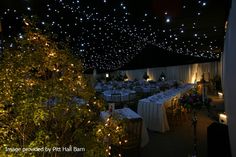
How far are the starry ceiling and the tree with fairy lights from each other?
9.16 ft

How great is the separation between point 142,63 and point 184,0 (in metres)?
10.7

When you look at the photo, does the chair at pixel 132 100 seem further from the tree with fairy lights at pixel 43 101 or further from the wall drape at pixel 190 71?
the tree with fairy lights at pixel 43 101

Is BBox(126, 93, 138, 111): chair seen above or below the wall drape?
below

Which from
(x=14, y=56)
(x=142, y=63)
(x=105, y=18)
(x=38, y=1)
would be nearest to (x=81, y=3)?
(x=105, y=18)

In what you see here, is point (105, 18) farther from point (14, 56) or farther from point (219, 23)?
point (14, 56)

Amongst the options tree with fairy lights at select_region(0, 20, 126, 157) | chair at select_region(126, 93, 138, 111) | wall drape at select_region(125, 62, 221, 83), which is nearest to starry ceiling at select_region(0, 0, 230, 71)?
chair at select_region(126, 93, 138, 111)

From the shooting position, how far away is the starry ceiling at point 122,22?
7.28 meters

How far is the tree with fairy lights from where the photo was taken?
2332 millimetres

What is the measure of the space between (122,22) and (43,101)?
679cm

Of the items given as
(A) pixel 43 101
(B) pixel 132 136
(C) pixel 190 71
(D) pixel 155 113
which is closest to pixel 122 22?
(D) pixel 155 113

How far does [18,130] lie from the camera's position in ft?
8.34

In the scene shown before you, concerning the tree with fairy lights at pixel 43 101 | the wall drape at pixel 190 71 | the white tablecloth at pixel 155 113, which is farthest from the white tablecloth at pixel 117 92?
the tree with fairy lights at pixel 43 101

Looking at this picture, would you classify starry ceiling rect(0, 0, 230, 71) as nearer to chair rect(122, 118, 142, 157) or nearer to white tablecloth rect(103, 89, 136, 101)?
white tablecloth rect(103, 89, 136, 101)

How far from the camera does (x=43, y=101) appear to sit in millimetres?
2395
